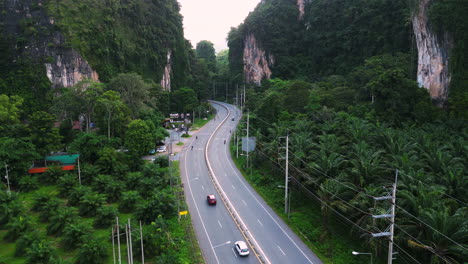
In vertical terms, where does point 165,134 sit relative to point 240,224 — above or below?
above

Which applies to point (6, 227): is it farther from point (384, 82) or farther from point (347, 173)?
point (384, 82)

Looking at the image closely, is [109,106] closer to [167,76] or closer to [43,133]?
[43,133]

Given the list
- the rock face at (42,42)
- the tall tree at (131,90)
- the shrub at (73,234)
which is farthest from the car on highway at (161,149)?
the shrub at (73,234)

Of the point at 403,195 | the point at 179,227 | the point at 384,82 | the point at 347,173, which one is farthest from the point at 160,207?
the point at 384,82

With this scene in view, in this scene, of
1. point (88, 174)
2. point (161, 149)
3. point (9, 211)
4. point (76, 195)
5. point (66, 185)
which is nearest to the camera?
point (9, 211)

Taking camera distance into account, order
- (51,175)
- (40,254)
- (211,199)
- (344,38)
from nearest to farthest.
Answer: (40,254) < (211,199) < (51,175) < (344,38)

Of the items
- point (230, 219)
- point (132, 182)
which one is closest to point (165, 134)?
point (132, 182)

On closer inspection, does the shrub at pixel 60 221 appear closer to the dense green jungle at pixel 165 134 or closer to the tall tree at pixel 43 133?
the dense green jungle at pixel 165 134
